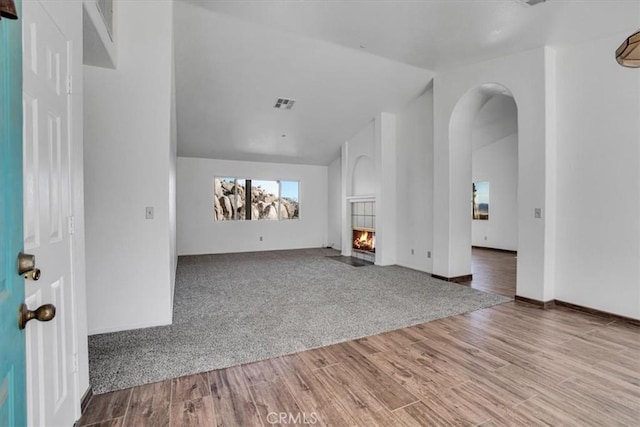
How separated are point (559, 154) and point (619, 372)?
254 centimetres

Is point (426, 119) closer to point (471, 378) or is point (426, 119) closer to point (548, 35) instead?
point (548, 35)

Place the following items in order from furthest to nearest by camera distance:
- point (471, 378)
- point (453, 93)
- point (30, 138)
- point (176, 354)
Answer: point (453, 93) < point (176, 354) < point (471, 378) < point (30, 138)

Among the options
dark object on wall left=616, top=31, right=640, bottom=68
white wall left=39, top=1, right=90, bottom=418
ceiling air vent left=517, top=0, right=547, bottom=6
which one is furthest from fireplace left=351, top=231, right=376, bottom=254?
white wall left=39, top=1, right=90, bottom=418

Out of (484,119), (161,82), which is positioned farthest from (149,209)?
(484,119)

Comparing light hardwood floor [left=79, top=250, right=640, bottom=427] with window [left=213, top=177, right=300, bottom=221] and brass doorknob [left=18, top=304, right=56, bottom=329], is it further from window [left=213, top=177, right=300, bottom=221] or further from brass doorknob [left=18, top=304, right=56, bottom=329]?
window [left=213, top=177, right=300, bottom=221]

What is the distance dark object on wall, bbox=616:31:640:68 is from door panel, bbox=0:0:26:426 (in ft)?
8.12

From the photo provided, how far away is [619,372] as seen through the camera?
2.25m

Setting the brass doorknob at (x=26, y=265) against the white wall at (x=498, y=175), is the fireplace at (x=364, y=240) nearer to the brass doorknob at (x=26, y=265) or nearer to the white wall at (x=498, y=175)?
the white wall at (x=498, y=175)

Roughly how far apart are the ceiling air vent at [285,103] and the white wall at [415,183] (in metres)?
2.21

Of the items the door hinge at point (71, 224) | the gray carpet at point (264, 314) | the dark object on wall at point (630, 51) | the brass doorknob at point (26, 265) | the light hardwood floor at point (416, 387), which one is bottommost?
the light hardwood floor at point (416, 387)

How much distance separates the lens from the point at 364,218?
7.34 meters

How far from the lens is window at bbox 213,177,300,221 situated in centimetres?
817

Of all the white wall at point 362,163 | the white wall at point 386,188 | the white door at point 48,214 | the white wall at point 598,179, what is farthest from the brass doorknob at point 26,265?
the white wall at point 362,163

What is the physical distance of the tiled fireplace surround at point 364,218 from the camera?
6.94 meters
